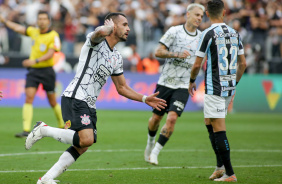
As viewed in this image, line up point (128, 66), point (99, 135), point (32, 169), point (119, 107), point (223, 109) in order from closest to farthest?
point (223, 109)
point (32, 169)
point (99, 135)
point (119, 107)
point (128, 66)

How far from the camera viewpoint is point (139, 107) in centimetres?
2212

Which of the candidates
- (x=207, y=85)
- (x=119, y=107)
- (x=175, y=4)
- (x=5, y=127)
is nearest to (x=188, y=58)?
(x=207, y=85)

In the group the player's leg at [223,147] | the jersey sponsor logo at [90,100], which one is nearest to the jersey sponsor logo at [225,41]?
the player's leg at [223,147]

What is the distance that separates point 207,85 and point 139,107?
580 inches

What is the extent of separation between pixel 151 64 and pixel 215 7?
1609 cm

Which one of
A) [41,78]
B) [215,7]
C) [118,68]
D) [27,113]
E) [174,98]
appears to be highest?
[215,7]

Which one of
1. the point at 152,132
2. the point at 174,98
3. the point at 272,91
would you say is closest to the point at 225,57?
the point at 174,98

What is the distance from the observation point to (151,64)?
23.4 meters

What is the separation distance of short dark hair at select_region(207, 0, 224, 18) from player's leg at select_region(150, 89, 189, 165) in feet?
8.20

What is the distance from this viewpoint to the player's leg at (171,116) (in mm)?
9242

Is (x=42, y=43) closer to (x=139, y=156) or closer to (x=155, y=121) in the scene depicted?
(x=139, y=156)

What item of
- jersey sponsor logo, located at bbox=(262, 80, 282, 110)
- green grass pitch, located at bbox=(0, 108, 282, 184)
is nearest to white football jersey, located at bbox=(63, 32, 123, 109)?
green grass pitch, located at bbox=(0, 108, 282, 184)

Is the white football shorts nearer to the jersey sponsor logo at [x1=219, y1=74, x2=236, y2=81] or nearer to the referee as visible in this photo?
the jersey sponsor logo at [x1=219, y1=74, x2=236, y2=81]

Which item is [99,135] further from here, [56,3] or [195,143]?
[56,3]
